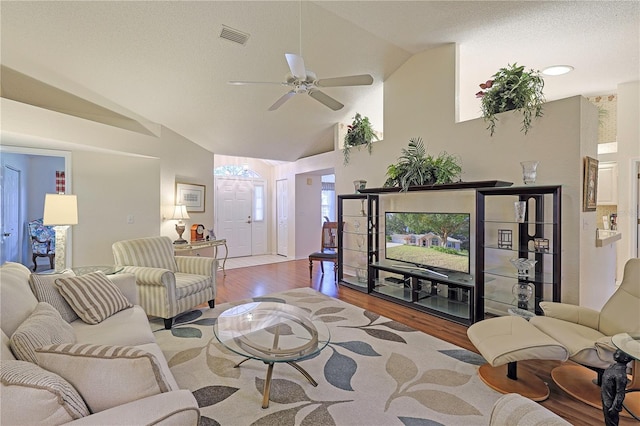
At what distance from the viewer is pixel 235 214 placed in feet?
25.4

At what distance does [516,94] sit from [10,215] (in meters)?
6.86

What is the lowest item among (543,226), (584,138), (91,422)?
(91,422)

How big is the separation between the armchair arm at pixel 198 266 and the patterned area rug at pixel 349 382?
76 cm

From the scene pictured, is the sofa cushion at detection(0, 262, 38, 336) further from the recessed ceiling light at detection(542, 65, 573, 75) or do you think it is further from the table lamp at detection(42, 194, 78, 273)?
the recessed ceiling light at detection(542, 65, 573, 75)

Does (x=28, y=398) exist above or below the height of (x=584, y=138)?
below

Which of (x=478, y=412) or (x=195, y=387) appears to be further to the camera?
(x=195, y=387)

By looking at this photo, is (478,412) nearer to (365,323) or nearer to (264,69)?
(365,323)

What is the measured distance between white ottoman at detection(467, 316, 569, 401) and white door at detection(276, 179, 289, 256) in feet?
19.4

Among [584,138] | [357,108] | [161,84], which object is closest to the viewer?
[584,138]

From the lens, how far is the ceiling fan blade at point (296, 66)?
249 centimetres

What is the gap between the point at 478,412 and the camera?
1.89 meters

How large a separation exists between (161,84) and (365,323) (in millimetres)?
3954

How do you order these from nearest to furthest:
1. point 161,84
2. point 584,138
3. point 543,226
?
point 584,138 < point 543,226 < point 161,84

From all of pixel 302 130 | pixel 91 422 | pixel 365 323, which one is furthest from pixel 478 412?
pixel 302 130
